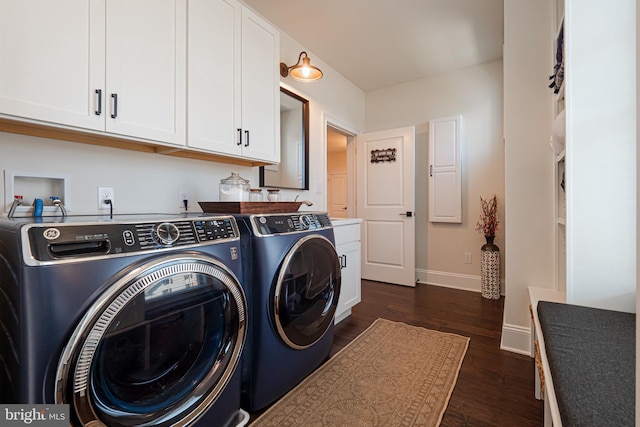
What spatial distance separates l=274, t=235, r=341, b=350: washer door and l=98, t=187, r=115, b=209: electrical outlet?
101cm

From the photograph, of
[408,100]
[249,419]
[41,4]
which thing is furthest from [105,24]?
[408,100]

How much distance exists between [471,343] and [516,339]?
29 centimetres

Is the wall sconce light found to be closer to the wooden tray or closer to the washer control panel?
the wooden tray

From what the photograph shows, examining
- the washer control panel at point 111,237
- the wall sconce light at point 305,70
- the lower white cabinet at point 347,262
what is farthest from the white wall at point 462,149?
the washer control panel at point 111,237

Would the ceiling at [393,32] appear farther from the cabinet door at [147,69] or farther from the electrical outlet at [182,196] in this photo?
the electrical outlet at [182,196]

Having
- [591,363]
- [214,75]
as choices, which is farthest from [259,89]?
[591,363]

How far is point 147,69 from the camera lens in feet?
4.59

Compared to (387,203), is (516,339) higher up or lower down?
lower down

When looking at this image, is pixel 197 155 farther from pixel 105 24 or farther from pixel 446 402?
pixel 446 402

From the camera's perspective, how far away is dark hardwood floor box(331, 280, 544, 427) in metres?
1.40

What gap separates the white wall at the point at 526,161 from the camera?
191 cm

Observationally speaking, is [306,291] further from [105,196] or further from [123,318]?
[105,196]

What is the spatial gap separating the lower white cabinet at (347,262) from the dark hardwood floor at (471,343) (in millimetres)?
156

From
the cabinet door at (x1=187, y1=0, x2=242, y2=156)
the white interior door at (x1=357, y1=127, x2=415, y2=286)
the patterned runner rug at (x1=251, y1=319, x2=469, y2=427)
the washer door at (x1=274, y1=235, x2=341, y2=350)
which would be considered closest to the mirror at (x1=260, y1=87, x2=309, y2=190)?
the cabinet door at (x1=187, y1=0, x2=242, y2=156)
